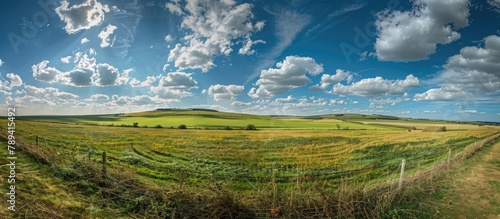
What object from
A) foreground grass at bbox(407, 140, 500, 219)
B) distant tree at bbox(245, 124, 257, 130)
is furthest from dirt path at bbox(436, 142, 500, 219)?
distant tree at bbox(245, 124, 257, 130)

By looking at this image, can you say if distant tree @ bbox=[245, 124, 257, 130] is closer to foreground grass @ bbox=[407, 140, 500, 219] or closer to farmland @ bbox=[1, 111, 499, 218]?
farmland @ bbox=[1, 111, 499, 218]

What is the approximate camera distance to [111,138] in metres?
37.0

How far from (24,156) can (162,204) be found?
9.07 metres

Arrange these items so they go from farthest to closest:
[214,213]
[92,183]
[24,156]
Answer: [24,156] → [92,183] → [214,213]

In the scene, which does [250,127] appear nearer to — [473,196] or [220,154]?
[220,154]

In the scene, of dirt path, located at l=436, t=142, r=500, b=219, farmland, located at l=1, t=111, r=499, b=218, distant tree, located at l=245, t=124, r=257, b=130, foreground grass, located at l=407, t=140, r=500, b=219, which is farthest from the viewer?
distant tree, located at l=245, t=124, r=257, b=130

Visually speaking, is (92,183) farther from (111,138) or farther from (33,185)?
(111,138)

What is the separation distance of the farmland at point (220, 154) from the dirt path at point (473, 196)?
2.48 m

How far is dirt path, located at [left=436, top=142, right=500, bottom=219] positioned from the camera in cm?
1088

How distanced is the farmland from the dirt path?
248 cm

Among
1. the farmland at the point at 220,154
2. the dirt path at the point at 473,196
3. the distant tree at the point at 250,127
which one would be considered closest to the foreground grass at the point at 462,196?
the dirt path at the point at 473,196

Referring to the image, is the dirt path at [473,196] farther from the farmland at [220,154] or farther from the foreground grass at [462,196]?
the farmland at [220,154]

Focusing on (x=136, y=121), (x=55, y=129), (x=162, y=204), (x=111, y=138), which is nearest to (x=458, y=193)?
(x=162, y=204)

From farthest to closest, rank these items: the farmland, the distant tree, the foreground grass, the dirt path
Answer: the distant tree < the farmland < the dirt path < the foreground grass
